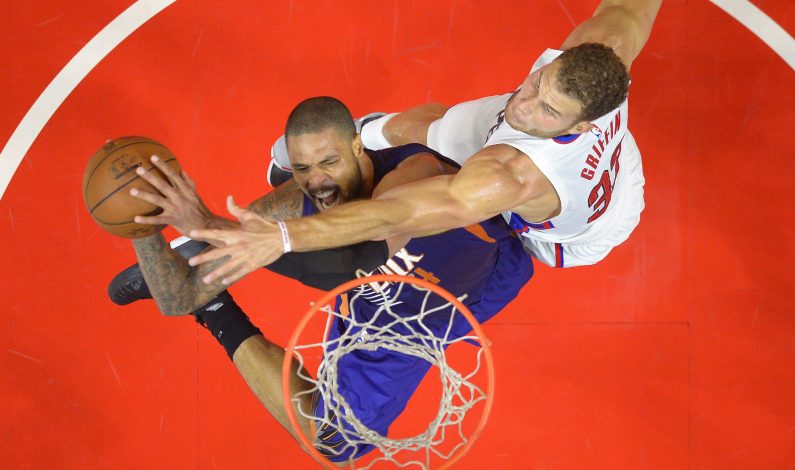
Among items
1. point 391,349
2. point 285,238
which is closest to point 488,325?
point 391,349

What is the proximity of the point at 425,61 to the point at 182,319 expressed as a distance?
2203mm

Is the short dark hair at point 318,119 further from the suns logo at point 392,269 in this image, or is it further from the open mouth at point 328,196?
the suns logo at point 392,269

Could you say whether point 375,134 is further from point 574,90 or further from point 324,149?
point 574,90

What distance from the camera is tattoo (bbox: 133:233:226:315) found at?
2.79 metres

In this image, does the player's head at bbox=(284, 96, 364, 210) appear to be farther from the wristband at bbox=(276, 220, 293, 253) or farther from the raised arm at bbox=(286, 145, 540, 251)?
the wristband at bbox=(276, 220, 293, 253)

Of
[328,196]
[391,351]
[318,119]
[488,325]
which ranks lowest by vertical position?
[488,325]

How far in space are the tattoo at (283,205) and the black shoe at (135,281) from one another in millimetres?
357

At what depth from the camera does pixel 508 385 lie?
4516 mm

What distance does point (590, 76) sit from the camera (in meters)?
2.69

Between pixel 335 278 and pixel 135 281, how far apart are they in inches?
52.9

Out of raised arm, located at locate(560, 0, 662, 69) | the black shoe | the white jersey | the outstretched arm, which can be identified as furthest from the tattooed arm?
raised arm, located at locate(560, 0, 662, 69)

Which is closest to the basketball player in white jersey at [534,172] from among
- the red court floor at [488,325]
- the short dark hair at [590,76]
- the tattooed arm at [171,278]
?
the short dark hair at [590,76]

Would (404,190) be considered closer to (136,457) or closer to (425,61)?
(425,61)

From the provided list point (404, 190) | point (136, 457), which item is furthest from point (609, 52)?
point (136, 457)
